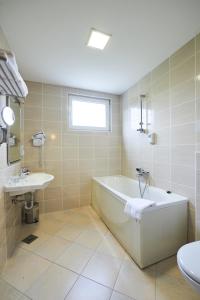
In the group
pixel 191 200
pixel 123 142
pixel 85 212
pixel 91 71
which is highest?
pixel 91 71

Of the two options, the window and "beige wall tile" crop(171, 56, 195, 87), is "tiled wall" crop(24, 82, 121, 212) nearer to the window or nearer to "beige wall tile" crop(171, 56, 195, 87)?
the window

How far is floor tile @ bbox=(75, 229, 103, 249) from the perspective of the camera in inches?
74.3

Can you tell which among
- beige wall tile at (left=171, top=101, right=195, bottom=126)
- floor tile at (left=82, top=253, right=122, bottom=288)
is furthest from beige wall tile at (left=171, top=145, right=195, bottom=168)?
floor tile at (left=82, top=253, right=122, bottom=288)

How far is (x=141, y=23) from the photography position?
1451 millimetres

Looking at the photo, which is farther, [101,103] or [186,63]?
[101,103]

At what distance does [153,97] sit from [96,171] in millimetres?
1765

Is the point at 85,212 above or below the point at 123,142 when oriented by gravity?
below

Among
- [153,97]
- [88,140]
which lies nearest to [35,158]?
[88,140]

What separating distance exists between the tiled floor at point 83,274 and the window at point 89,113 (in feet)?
6.51

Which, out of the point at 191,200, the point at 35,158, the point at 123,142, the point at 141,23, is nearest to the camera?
the point at 141,23

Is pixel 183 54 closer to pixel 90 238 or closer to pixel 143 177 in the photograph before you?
pixel 143 177

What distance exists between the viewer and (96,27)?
4.90 ft

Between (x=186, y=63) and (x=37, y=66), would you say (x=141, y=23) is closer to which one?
(x=186, y=63)

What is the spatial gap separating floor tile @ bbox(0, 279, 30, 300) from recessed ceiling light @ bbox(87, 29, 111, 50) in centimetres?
255
